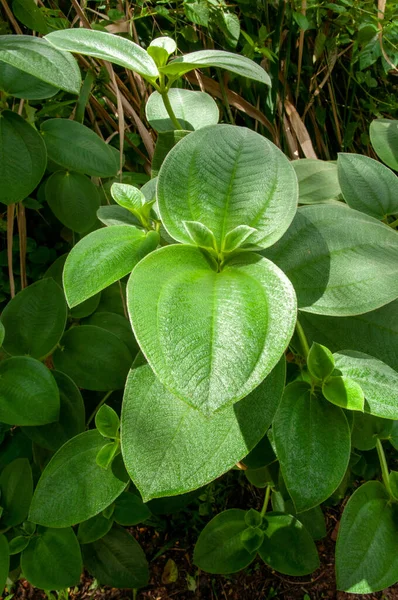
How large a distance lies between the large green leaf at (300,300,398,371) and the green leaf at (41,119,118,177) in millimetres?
365

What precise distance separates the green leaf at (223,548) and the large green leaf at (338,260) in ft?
1.48

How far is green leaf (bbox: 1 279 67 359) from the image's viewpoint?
66cm

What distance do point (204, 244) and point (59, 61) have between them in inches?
11.5

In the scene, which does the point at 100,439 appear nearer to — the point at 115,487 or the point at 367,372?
the point at 115,487

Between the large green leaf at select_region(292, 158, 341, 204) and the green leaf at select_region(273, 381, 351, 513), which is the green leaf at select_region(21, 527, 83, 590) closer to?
the green leaf at select_region(273, 381, 351, 513)

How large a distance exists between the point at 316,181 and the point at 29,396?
0.47m

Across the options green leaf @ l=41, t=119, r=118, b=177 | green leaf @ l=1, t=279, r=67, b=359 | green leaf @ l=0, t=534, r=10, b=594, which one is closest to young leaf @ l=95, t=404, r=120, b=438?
green leaf @ l=1, t=279, r=67, b=359

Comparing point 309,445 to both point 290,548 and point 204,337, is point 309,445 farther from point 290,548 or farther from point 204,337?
point 290,548

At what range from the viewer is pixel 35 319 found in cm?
67

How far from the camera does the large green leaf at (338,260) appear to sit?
46 centimetres

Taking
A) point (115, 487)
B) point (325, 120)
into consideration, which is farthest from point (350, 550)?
point (325, 120)

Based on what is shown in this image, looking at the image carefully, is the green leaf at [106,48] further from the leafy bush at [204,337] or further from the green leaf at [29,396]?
the green leaf at [29,396]

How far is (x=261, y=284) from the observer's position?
41cm

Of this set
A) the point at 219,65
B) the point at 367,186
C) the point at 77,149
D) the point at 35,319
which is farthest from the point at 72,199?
the point at 367,186
